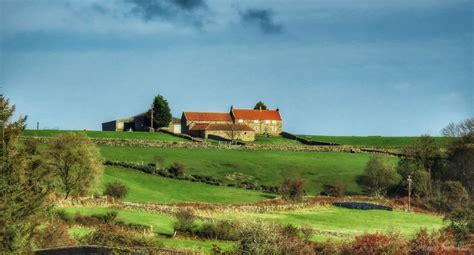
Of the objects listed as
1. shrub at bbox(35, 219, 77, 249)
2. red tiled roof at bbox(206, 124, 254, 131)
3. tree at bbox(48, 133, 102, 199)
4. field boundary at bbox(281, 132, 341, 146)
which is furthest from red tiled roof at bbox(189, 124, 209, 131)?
shrub at bbox(35, 219, 77, 249)

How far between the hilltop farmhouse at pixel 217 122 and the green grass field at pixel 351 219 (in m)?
76.4

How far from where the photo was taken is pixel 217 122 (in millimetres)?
158875

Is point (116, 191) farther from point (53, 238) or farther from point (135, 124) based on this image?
point (135, 124)

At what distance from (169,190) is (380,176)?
29.0m

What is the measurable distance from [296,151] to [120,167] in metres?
39.5

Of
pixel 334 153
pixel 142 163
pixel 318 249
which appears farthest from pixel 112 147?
pixel 318 249

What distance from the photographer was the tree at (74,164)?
6812cm

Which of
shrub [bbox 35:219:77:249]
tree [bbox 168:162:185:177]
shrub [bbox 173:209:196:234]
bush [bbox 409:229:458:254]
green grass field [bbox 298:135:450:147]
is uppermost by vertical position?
A: green grass field [bbox 298:135:450:147]

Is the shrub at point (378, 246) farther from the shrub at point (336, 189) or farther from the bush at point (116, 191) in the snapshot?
the shrub at point (336, 189)

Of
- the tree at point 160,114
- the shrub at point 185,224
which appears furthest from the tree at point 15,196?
the tree at point 160,114

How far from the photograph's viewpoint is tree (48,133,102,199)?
6812 cm

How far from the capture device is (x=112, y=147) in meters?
111

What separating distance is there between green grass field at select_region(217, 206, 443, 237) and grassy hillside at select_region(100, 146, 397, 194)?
55.6 feet

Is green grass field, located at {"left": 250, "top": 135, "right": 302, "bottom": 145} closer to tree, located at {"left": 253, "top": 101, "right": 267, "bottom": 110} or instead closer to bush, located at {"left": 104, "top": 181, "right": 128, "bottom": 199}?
tree, located at {"left": 253, "top": 101, "right": 267, "bottom": 110}
